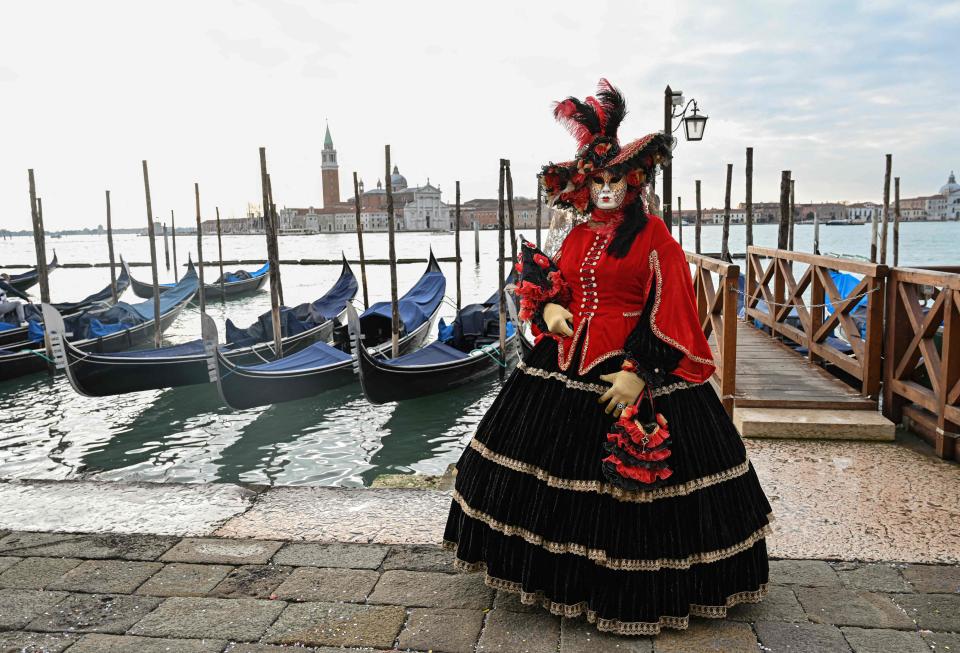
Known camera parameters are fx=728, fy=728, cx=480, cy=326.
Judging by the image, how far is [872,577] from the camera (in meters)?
1.90

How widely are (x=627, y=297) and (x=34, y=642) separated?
5.27 ft

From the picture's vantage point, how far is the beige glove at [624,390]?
5.42 ft

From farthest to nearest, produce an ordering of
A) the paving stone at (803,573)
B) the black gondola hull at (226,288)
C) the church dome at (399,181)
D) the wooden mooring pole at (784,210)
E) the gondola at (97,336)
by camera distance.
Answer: the church dome at (399,181) < the black gondola hull at (226,288) < the wooden mooring pole at (784,210) < the gondola at (97,336) < the paving stone at (803,573)

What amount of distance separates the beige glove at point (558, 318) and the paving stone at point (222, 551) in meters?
1.07

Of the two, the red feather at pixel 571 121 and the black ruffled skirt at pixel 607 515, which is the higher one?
the red feather at pixel 571 121

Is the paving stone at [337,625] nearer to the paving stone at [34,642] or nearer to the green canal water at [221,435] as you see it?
the paving stone at [34,642]

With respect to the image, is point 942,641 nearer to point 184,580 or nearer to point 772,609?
point 772,609

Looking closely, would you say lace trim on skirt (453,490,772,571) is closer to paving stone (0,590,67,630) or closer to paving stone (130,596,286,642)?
paving stone (130,596,286,642)

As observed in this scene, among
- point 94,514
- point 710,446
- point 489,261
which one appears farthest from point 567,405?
point 489,261

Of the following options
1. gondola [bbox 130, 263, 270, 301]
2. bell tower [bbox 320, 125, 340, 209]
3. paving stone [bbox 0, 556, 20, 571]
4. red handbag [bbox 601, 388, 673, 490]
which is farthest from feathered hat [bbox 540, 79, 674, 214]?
bell tower [bbox 320, 125, 340, 209]

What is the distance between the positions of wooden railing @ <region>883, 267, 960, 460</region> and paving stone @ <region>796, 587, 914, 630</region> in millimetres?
1395

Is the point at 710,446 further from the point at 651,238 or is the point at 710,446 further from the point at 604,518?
the point at 651,238

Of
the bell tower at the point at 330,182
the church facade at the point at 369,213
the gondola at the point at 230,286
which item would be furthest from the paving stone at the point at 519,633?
the bell tower at the point at 330,182

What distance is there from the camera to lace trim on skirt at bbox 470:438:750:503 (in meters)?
1.64
